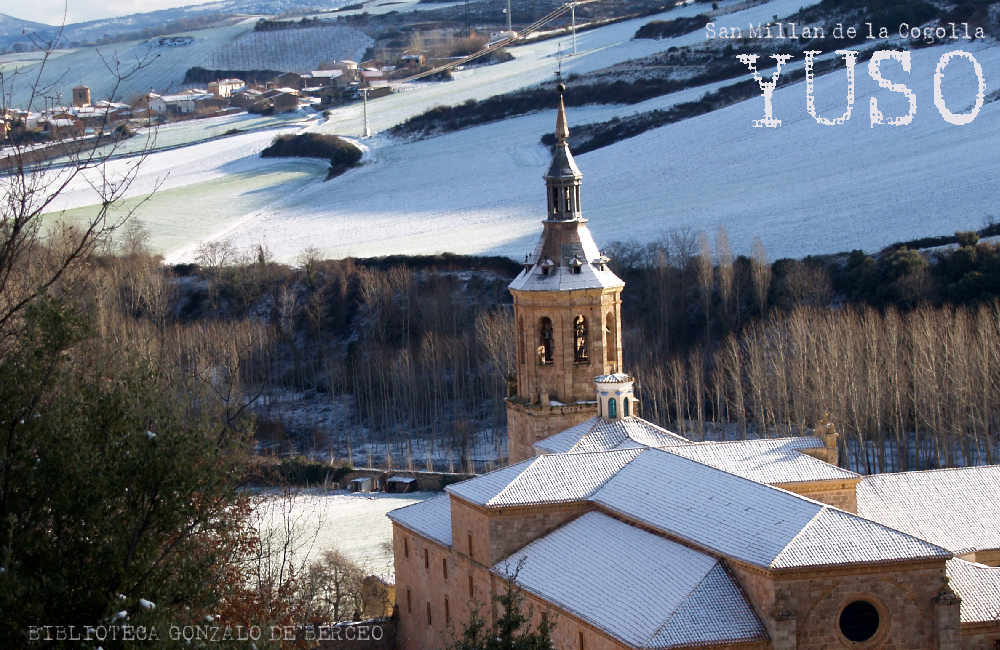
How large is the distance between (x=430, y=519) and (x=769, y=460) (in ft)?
29.3

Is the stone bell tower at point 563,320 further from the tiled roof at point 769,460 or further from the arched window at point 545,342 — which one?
the tiled roof at point 769,460

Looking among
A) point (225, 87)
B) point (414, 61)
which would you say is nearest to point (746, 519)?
point (414, 61)

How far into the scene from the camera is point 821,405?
52969mm

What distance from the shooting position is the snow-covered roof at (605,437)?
126 feet

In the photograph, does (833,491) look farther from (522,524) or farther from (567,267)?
(567,267)

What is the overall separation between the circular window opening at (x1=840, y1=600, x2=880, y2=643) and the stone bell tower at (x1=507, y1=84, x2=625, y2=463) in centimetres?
1283

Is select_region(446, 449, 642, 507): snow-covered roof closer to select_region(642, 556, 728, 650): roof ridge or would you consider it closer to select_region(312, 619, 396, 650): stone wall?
select_region(312, 619, 396, 650): stone wall

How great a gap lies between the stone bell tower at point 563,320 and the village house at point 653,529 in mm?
51

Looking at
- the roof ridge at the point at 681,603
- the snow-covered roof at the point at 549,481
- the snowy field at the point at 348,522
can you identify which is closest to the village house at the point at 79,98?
the snow-covered roof at the point at 549,481

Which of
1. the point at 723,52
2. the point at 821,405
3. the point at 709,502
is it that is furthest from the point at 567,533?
the point at 723,52

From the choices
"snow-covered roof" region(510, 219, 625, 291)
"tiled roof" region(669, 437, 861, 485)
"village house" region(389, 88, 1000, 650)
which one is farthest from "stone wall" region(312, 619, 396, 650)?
"snow-covered roof" region(510, 219, 625, 291)

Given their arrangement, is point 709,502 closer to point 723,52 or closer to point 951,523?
point 951,523

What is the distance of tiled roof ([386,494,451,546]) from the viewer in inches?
1515

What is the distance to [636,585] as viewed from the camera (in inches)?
1180
